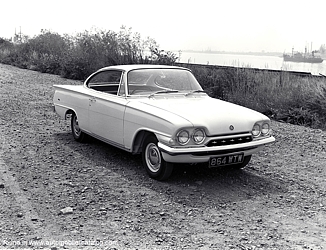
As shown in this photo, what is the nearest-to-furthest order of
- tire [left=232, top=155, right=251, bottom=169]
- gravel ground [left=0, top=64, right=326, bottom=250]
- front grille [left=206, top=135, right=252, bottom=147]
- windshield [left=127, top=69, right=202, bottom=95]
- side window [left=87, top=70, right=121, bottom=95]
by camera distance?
gravel ground [left=0, top=64, right=326, bottom=250]
front grille [left=206, top=135, right=252, bottom=147]
tire [left=232, top=155, right=251, bottom=169]
windshield [left=127, top=69, right=202, bottom=95]
side window [left=87, top=70, right=121, bottom=95]

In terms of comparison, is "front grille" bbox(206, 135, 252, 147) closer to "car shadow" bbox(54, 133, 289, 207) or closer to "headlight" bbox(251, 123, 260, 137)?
"headlight" bbox(251, 123, 260, 137)

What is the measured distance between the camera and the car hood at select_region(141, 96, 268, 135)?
4.96m

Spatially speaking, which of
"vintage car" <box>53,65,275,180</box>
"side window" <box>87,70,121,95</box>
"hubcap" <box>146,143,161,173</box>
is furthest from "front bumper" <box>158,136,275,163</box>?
"side window" <box>87,70,121,95</box>

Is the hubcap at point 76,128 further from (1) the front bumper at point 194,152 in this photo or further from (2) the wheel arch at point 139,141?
(1) the front bumper at point 194,152

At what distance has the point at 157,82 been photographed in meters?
6.11

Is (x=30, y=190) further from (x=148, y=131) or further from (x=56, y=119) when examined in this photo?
(x=56, y=119)

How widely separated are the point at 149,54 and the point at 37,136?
1143 cm

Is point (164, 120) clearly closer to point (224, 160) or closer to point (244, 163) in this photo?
point (224, 160)

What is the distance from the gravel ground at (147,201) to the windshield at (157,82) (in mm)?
1055

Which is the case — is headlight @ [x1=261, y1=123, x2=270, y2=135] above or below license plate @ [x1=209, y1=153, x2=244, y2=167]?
above

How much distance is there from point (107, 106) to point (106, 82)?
85 cm

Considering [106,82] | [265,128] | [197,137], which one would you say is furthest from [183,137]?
[106,82]

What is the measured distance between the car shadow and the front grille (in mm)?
538

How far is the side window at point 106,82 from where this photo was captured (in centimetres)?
648
